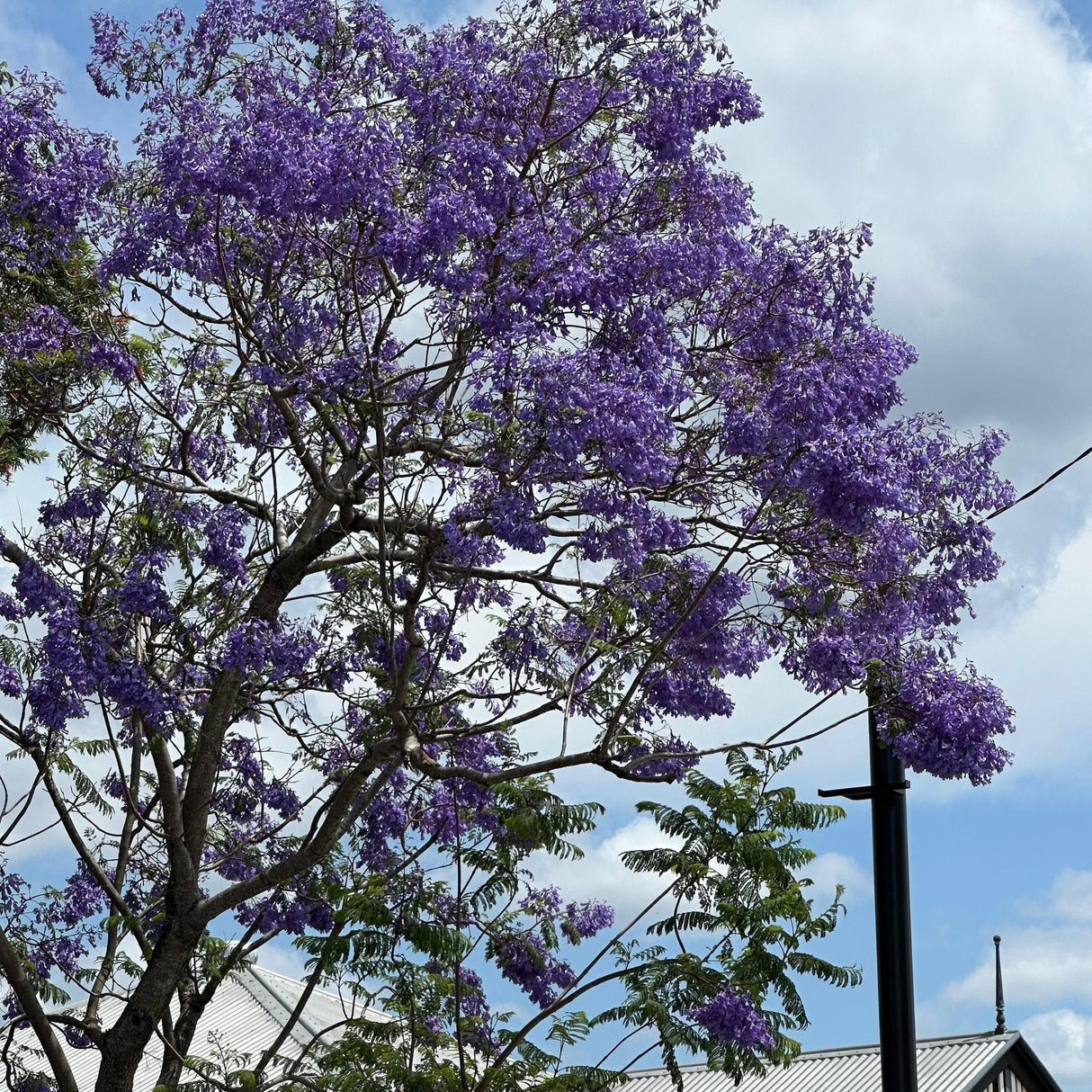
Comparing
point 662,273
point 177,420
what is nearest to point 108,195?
point 177,420

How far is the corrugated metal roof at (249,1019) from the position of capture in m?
23.8

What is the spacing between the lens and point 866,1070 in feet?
76.5

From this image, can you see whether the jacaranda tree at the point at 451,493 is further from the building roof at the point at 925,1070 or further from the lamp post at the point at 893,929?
the building roof at the point at 925,1070

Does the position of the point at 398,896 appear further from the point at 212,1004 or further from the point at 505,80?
the point at 212,1004

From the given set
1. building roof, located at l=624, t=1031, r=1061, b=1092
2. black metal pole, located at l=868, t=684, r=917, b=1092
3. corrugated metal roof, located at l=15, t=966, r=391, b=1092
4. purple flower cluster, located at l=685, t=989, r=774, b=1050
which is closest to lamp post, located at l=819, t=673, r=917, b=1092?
black metal pole, located at l=868, t=684, r=917, b=1092

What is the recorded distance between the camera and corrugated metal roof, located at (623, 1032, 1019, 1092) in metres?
22.8

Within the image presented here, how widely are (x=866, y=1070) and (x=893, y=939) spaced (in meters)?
16.1

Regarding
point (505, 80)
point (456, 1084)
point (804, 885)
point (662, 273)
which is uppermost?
point (505, 80)

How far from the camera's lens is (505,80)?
11.2 m

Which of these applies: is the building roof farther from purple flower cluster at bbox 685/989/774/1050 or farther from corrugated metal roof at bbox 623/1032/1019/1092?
purple flower cluster at bbox 685/989/774/1050

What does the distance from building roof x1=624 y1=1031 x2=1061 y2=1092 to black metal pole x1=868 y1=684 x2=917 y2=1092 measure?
14.7 m

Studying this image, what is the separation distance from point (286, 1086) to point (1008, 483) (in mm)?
6785

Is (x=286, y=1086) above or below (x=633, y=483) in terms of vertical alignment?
below

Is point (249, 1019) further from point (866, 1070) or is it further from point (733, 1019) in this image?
point (733, 1019)
